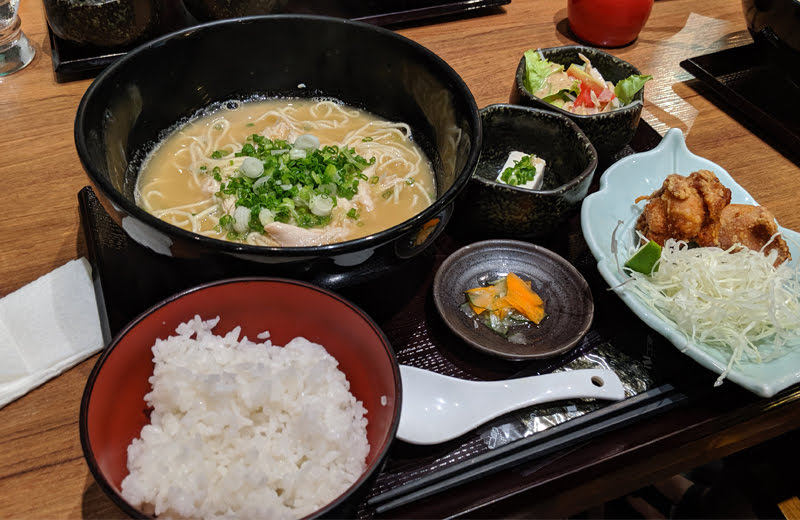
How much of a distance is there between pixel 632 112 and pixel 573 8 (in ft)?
3.42

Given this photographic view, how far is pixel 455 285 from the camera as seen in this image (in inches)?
65.4

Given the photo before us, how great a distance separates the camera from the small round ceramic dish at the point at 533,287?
1.49m

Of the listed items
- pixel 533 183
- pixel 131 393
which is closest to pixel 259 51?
pixel 533 183

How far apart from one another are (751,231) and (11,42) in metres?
2.78

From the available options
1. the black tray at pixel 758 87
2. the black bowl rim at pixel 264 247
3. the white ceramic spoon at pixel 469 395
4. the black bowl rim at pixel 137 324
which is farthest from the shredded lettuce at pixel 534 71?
the black bowl rim at pixel 137 324

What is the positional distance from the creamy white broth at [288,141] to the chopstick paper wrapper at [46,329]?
32cm

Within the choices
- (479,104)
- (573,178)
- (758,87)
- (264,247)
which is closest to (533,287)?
(573,178)

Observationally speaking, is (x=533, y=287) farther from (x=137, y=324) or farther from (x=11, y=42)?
(x=11, y=42)

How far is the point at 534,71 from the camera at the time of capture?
2205 millimetres

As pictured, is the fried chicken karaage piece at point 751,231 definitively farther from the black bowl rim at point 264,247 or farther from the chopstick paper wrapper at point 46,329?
the chopstick paper wrapper at point 46,329

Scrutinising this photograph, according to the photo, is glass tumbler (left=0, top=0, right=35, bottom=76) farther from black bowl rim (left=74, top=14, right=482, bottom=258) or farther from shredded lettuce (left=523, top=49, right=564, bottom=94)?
shredded lettuce (left=523, top=49, right=564, bottom=94)

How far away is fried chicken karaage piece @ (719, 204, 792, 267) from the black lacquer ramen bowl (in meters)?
0.88

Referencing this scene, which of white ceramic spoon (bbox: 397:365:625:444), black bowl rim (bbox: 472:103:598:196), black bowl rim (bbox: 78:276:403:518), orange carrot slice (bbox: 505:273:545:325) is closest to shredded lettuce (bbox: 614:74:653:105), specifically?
black bowl rim (bbox: 472:103:598:196)

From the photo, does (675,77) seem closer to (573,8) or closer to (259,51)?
(573,8)
